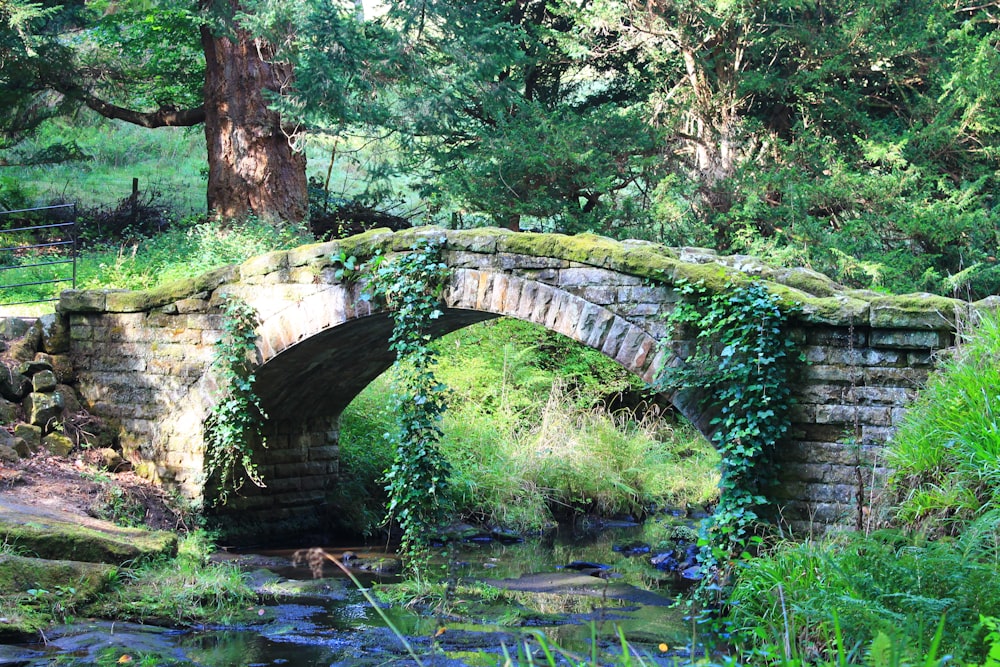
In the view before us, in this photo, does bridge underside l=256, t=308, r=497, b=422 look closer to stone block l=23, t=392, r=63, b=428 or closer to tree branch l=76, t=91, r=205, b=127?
stone block l=23, t=392, r=63, b=428

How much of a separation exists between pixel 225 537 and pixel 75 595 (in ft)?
10.0

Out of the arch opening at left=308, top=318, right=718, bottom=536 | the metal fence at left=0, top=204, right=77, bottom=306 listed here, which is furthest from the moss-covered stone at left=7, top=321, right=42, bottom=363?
the arch opening at left=308, top=318, right=718, bottom=536

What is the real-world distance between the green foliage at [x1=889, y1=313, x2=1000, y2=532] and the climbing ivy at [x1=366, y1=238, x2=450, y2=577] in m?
3.61

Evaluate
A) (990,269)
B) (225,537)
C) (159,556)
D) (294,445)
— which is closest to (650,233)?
(990,269)

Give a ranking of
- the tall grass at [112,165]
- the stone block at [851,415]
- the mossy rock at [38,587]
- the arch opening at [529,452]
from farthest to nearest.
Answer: the tall grass at [112,165]
the arch opening at [529,452]
the stone block at [851,415]
the mossy rock at [38,587]

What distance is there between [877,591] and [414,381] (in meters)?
4.49

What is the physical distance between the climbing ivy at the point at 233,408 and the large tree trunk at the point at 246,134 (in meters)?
4.03

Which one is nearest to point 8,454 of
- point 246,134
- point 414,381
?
point 414,381

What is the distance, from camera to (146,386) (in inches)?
370

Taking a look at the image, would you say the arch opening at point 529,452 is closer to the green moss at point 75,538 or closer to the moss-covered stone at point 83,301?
the green moss at point 75,538

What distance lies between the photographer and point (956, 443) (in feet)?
17.7

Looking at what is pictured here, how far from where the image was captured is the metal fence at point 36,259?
38.6 feet

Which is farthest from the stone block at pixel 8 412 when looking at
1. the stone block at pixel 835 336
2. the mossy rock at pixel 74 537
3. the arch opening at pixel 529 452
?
the stone block at pixel 835 336

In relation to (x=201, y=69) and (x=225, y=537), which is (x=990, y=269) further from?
(x=201, y=69)
